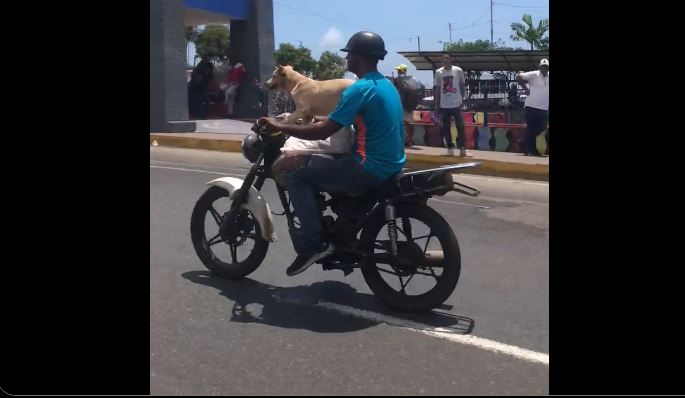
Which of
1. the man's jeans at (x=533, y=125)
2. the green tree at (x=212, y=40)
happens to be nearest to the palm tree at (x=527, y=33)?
the green tree at (x=212, y=40)

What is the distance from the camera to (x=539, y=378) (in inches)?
149

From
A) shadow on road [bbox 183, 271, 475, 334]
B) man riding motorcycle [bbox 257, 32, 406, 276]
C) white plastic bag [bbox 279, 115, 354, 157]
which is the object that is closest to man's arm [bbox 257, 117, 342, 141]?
man riding motorcycle [bbox 257, 32, 406, 276]

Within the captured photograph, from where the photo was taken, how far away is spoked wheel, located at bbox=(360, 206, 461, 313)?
4.54m

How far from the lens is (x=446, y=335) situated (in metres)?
4.38

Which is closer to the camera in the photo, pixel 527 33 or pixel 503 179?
pixel 503 179

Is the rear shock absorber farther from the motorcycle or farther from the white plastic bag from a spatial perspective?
the white plastic bag

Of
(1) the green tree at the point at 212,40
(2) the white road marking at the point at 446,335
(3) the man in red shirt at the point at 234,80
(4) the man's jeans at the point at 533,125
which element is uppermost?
(1) the green tree at the point at 212,40

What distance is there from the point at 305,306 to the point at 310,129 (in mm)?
1095

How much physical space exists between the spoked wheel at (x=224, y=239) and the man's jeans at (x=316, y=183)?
0.43m

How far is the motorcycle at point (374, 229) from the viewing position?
4578mm

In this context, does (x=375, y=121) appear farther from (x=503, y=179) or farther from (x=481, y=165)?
(x=503, y=179)

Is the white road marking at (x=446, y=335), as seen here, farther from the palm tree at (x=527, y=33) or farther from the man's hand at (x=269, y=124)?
the palm tree at (x=527, y=33)

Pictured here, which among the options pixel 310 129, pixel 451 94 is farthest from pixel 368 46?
pixel 451 94

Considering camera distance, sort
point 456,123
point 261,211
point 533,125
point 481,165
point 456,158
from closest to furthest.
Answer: point 261,211 < point 481,165 < point 456,158 < point 533,125 < point 456,123
